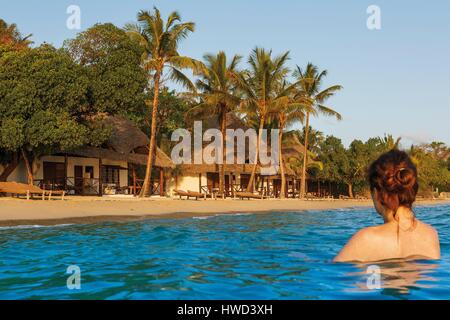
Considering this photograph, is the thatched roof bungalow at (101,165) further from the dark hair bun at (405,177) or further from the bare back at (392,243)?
the dark hair bun at (405,177)

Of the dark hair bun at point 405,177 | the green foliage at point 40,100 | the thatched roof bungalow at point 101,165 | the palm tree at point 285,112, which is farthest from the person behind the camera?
the palm tree at point 285,112

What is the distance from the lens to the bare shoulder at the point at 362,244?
4.00m

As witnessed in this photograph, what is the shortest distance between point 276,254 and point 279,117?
29717mm

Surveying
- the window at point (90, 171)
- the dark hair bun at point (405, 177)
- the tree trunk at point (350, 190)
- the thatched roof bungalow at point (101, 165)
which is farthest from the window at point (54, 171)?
the tree trunk at point (350, 190)

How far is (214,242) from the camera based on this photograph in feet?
28.9

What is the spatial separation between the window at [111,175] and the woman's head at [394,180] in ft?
101

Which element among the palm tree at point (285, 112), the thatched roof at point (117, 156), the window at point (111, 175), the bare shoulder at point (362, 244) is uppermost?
the palm tree at point (285, 112)

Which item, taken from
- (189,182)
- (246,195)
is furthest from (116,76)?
(189,182)

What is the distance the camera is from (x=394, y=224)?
389cm

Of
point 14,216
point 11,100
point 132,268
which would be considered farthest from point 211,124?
point 132,268

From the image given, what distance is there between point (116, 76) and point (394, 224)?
24.1 m

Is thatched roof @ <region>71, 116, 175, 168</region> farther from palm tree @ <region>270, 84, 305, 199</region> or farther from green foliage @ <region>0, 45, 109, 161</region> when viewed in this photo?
palm tree @ <region>270, 84, 305, 199</region>

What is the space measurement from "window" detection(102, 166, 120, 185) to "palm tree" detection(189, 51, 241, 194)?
6.27 metres
